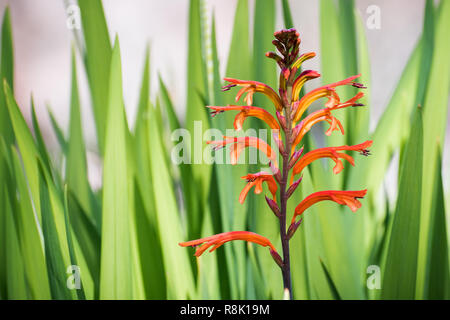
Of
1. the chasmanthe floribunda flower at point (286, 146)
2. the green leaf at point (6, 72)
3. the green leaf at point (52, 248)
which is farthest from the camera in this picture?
the green leaf at point (6, 72)

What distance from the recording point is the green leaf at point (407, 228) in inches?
12.2

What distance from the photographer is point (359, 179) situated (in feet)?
1.45

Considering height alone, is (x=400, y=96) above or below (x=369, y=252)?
above

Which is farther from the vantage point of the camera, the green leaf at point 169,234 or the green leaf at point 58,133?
the green leaf at point 58,133

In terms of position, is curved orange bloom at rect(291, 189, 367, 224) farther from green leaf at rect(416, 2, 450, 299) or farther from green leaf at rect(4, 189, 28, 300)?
green leaf at rect(4, 189, 28, 300)

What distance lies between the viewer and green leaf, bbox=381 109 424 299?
311mm

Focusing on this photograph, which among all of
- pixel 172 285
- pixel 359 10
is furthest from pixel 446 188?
pixel 172 285

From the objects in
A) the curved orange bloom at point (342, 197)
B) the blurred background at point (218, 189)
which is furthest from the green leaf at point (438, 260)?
the curved orange bloom at point (342, 197)

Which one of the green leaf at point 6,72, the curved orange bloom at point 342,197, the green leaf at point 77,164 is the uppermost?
the green leaf at point 6,72

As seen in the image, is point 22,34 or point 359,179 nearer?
point 359,179

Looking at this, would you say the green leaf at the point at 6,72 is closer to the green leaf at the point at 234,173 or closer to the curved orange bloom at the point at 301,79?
the green leaf at the point at 234,173

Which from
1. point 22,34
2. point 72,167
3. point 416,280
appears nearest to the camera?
point 416,280

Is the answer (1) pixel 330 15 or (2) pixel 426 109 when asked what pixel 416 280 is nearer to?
(2) pixel 426 109

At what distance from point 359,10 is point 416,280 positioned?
1.22ft
